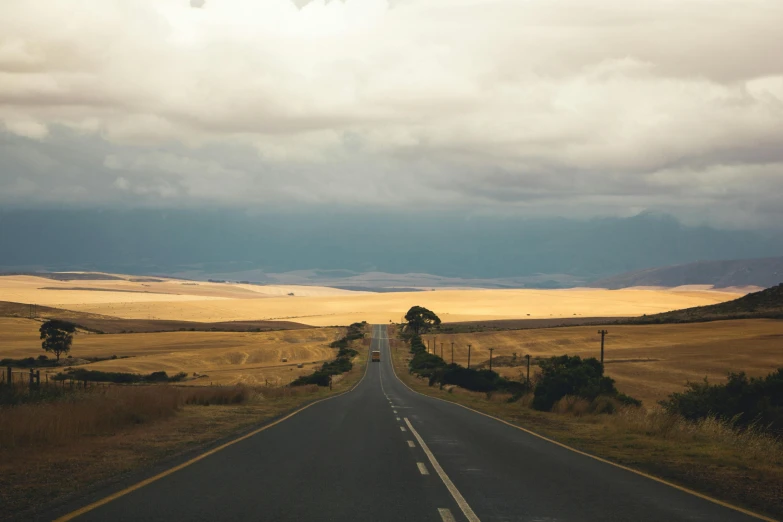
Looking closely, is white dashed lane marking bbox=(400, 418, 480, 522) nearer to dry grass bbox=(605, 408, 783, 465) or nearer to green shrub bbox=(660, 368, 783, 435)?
dry grass bbox=(605, 408, 783, 465)

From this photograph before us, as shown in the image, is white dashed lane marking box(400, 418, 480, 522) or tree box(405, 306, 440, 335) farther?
tree box(405, 306, 440, 335)

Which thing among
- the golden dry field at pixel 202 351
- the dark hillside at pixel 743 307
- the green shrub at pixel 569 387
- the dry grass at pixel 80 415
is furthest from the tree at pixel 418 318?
the dry grass at pixel 80 415

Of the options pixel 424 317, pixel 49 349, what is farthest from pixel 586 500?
pixel 424 317

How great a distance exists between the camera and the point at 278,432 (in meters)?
23.1

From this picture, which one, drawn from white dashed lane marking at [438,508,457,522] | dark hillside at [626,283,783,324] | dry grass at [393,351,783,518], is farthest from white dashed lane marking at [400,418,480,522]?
dark hillside at [626,283,783,324]

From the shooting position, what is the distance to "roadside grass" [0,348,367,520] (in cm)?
1333

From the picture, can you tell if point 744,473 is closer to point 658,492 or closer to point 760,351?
point 658,492

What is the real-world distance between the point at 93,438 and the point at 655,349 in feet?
324

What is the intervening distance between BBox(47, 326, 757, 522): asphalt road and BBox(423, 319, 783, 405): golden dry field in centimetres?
3840

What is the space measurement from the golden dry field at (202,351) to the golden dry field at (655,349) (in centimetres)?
2487

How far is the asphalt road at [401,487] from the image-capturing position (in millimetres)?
11531

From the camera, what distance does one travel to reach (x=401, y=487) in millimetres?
13773

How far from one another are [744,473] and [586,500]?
5.51 m

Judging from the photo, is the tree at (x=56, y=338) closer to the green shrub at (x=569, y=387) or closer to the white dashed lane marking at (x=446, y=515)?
the green shrub at (x=569, y=387)
